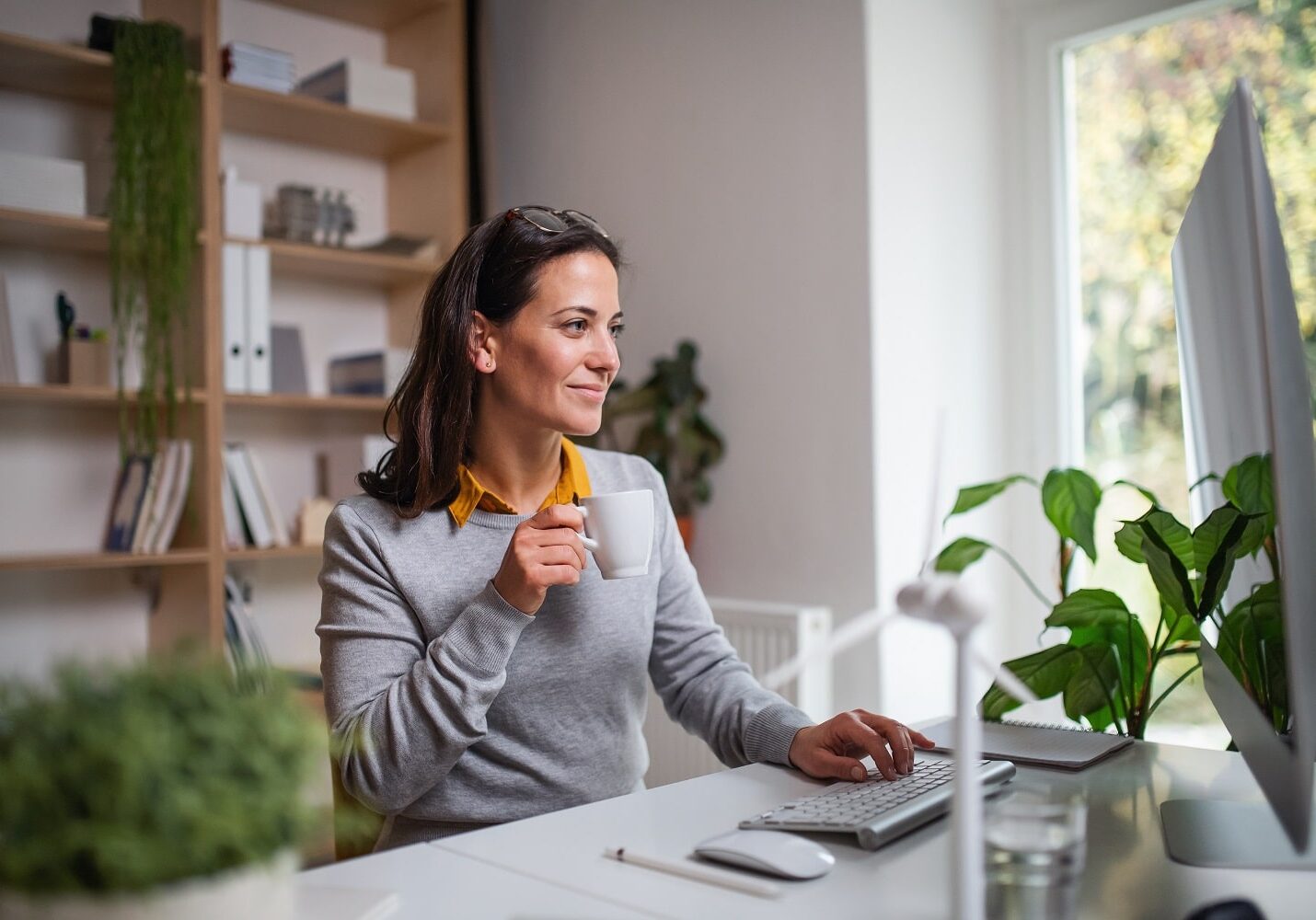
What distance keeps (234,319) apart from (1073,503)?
204cm

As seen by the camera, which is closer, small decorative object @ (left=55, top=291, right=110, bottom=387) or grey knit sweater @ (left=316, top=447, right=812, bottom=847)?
grey knit sweater @ (left=316, top=447, right=812, bottom=847)

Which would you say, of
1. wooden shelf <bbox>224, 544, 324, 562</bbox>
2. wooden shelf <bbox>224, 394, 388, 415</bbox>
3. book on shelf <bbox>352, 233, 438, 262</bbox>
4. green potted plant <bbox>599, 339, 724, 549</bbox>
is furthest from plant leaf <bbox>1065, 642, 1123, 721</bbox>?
book on shelf <bbox>352, 233, 438, 262</bbox>

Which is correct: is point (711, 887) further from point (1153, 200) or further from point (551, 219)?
point (1153, 200)

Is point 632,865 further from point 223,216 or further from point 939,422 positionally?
point 223,216

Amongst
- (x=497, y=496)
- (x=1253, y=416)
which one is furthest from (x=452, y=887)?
(x=1253, y=416)

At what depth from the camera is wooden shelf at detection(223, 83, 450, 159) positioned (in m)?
2.87

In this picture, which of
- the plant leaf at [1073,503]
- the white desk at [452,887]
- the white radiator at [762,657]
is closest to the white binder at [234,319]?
the white radiator at [762,657]

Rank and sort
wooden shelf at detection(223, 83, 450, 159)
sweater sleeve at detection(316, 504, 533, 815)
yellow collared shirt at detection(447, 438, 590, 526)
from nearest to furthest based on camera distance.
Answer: sweater sleeve at detection(316, 504, 533, 815) < yellow collared shirt at detection(447, 438, 590, 526) < wooden shelf at detection(223, 83, 450, 159)

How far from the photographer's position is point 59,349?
266 centimetres

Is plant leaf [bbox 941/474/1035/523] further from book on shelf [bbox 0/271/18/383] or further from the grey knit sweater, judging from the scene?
book on shelf [bbox 0/271/18/383]

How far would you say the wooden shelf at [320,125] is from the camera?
2.87 meters

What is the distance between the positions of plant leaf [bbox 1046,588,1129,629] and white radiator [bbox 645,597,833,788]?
990mm

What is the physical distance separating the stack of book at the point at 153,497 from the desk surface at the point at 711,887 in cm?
195

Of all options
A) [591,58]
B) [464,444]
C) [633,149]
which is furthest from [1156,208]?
[464,444]
